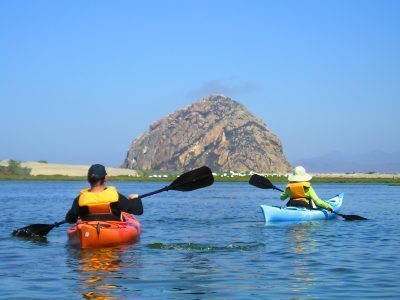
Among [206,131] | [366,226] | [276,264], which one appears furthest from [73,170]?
[276,264]

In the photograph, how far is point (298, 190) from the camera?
22.1 metres

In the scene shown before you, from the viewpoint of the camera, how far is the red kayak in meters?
14.1

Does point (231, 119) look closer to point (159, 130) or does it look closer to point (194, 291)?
point (159, 130)

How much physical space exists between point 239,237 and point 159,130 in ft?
548

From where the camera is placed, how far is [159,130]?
184250 millimetres

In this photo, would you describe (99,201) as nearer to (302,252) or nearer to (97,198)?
(97,198)

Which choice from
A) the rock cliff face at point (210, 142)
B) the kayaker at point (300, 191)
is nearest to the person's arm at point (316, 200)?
the kayaker at point (300, 191)

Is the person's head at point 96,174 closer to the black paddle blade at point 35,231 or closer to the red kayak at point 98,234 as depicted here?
the red kayak at point 98,234

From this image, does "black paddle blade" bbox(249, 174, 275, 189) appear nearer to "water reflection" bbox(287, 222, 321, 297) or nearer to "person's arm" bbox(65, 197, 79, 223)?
"water reflection" bbox(287, 222, 321, 297)

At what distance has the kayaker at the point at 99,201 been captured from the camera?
546 inches

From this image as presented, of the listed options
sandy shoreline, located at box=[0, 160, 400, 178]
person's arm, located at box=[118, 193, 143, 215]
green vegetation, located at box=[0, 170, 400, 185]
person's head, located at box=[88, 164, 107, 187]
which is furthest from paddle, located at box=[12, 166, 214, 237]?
sandy shoreline, located at box=[0, 160, 400, 178]

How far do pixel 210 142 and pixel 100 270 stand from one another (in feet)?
503

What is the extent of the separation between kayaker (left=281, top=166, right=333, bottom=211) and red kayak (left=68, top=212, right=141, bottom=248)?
309 inches

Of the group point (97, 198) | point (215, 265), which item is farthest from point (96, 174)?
point (215, 265)
